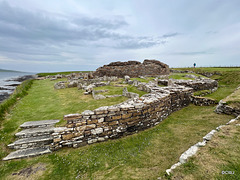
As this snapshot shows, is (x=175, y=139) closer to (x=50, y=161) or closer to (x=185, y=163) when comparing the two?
(x=185, y=163)

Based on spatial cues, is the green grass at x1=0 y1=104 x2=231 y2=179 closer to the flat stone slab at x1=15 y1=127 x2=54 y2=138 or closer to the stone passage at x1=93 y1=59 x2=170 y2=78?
the flat stone slab at x1=15 y1=127 x2=54 y2=138

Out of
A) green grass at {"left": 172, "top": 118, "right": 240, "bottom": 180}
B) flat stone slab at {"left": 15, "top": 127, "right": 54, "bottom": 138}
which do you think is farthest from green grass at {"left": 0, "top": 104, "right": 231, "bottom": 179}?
green grass at {"left": 172, "top": 118, "right": 240, "bottom": 180}

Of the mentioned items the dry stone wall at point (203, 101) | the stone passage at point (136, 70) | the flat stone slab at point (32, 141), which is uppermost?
the stone passage at point (136, 70)

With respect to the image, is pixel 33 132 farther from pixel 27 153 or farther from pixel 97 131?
pixel 97 131

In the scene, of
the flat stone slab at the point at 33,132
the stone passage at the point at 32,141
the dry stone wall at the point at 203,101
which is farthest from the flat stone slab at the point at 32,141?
the dry stone wall at the point at 203,101

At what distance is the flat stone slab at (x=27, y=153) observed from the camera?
4848mm

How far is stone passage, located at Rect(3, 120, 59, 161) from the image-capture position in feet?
16.5

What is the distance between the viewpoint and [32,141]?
214 inches

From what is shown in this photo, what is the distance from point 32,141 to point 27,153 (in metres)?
0.55

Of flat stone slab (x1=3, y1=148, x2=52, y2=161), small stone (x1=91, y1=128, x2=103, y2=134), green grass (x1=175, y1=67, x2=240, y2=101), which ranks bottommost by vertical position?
flat stone slab (x1=3, y1=148, x2=52, y2=161)

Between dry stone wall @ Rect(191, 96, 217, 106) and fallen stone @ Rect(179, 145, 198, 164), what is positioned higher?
dry stone wall @ Rect(191, 96, 217, 106)

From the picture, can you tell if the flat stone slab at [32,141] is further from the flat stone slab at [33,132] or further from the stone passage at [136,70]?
the stone passage at [136,70]

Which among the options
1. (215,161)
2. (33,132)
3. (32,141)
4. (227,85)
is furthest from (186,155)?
(227,85)

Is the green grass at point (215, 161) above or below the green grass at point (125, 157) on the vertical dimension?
above
